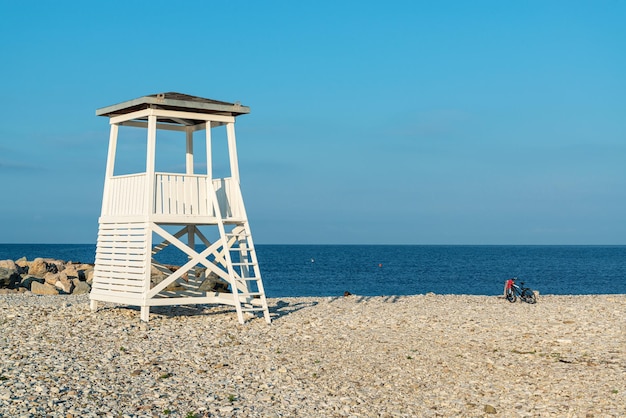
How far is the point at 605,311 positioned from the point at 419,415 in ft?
40.8

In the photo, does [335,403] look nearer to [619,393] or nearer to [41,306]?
[619,393]

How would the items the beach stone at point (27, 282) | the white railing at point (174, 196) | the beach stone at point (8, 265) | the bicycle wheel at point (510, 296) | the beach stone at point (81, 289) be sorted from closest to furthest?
the white railing at point (174, 196), the bicycle wheel at point (510, 296), the beach stone at point (81, 289), the beach stone at point (27, 282), the beach stone at point (8, 265)

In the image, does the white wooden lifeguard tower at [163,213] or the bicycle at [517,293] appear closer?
the white wooden lifeguard tower at [163,213]

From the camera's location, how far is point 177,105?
17.9 meters

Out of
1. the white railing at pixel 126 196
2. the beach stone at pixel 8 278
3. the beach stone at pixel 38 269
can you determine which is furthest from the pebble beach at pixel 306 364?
the beach stone at pixel 38 269

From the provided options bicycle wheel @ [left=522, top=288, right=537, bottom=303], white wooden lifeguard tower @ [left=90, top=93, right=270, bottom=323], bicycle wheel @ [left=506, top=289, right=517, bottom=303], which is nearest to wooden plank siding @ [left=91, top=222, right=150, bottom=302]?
white wooden lifeguard tower @ [left=90, top=93, right=270, bottom=323]

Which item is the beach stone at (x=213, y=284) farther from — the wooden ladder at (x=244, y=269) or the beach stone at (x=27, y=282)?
the beach stone at (x=27, y=282)

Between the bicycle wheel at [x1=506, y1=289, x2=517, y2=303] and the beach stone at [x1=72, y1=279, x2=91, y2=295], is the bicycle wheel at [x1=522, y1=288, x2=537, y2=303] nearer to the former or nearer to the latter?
the bicycle wheel at [x1=506, y1=289, x2=517, y2=303]

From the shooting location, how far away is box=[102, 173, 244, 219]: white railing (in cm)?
1805

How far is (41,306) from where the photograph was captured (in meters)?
19.2

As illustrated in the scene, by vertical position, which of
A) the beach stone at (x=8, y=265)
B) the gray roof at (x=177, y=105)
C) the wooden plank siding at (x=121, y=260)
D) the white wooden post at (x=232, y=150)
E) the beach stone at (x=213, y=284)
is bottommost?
the beach stone at (x=213, y=284)

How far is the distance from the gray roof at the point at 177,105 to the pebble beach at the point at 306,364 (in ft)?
16.9

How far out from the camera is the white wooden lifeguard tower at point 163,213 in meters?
17.8

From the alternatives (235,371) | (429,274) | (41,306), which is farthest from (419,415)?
(429,274)
